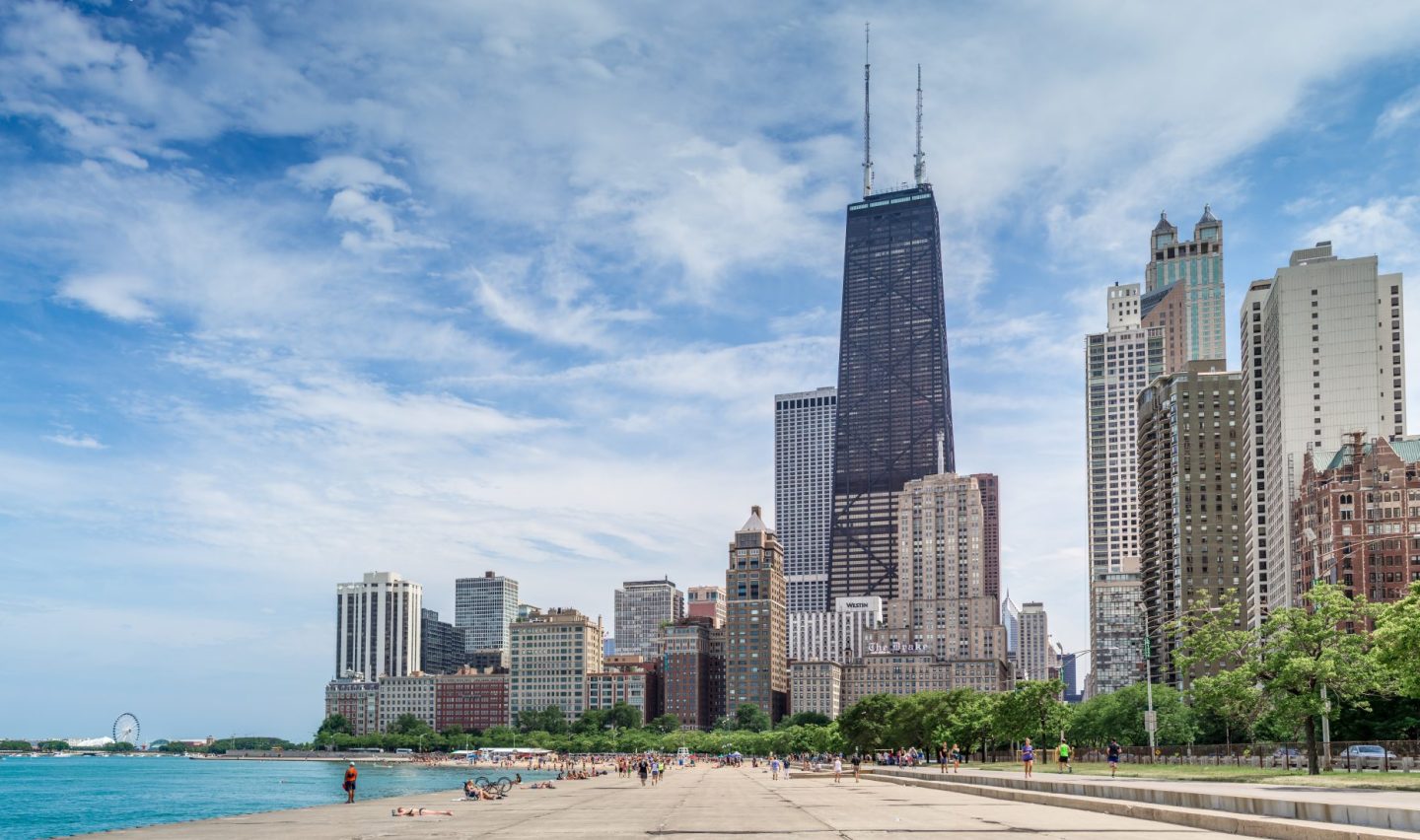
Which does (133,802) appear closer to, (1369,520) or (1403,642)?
(1403,642)

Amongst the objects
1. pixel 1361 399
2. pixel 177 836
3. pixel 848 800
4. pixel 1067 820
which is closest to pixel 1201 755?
pixel 848 800

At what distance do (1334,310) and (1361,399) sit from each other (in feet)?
45.0

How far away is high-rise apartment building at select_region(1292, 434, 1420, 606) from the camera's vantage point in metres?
150

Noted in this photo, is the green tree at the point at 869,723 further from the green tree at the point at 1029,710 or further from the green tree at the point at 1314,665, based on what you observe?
the green tree at the point at 1314,665

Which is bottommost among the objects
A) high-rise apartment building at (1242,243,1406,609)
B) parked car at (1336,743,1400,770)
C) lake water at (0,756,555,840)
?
lake water at (0,756,555,840)

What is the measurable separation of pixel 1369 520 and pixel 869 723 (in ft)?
235

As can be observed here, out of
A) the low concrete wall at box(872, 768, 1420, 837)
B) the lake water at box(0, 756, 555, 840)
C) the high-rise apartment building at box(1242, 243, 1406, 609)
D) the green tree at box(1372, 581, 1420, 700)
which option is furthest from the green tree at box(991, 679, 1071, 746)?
the high-rise apartment building at box(1242, 243, 1406, 609)

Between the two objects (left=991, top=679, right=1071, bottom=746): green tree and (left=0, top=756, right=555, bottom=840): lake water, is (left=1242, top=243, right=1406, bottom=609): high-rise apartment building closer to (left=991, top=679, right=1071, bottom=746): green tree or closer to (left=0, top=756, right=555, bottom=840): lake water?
(left=991, top=679, right=1071, bottom=746): green tree

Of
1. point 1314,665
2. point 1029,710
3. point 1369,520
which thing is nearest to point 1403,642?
point 1314,665

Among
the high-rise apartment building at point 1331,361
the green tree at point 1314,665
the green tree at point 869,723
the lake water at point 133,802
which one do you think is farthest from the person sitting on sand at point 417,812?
the high-rise apartment building at point 1331,361

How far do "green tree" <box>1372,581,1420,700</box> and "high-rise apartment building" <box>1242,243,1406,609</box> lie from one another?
452 ft

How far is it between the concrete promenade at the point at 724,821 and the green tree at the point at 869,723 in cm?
12057

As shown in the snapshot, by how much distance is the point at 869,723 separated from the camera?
18212cm

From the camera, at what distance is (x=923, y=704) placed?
164m
